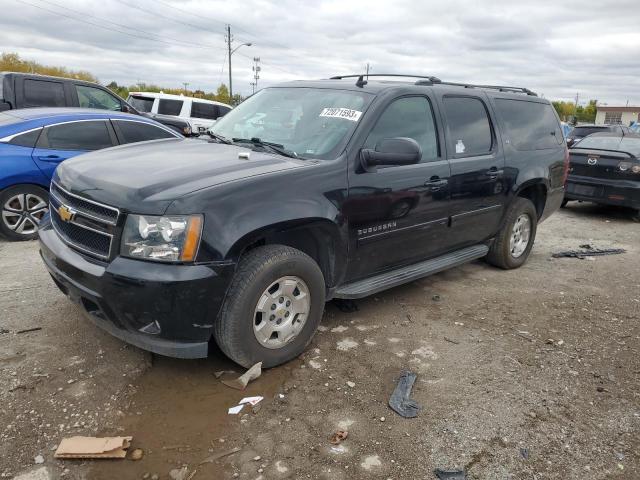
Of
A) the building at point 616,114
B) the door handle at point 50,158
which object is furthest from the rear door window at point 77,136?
the building at point 616,114

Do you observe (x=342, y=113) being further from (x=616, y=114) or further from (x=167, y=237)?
(x=616, y=114)

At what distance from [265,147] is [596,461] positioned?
2.89m

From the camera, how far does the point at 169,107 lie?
15414 millimetres

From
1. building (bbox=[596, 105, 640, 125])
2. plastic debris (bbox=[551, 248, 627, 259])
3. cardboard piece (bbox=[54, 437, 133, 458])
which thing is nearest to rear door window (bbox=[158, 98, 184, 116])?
plastic debris (bbox=[551, 248, 627, 259])

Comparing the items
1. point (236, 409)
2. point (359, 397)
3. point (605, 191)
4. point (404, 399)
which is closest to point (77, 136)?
point (236, 409)

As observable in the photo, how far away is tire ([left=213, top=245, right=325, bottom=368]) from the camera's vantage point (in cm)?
309

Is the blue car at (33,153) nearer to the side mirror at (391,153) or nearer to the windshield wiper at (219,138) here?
the windshield wiper at (219,138)

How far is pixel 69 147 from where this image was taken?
247 inches

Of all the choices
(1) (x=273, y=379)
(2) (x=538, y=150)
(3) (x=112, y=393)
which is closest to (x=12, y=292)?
(3) (x=112, y=393)

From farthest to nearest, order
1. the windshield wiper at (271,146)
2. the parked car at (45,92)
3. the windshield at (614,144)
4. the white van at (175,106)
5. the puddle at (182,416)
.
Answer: the white van at (175,106) < the windshield at (614,144) < the parked car at (45,92) < the windshield wiper at (271,146) < the puddle at (182,416)

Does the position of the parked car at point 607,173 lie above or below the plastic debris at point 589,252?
above

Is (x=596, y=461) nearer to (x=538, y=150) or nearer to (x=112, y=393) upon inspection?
(x=112, y=393)

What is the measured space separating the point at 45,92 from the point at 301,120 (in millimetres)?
6921

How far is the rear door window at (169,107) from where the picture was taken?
15.2 metres
